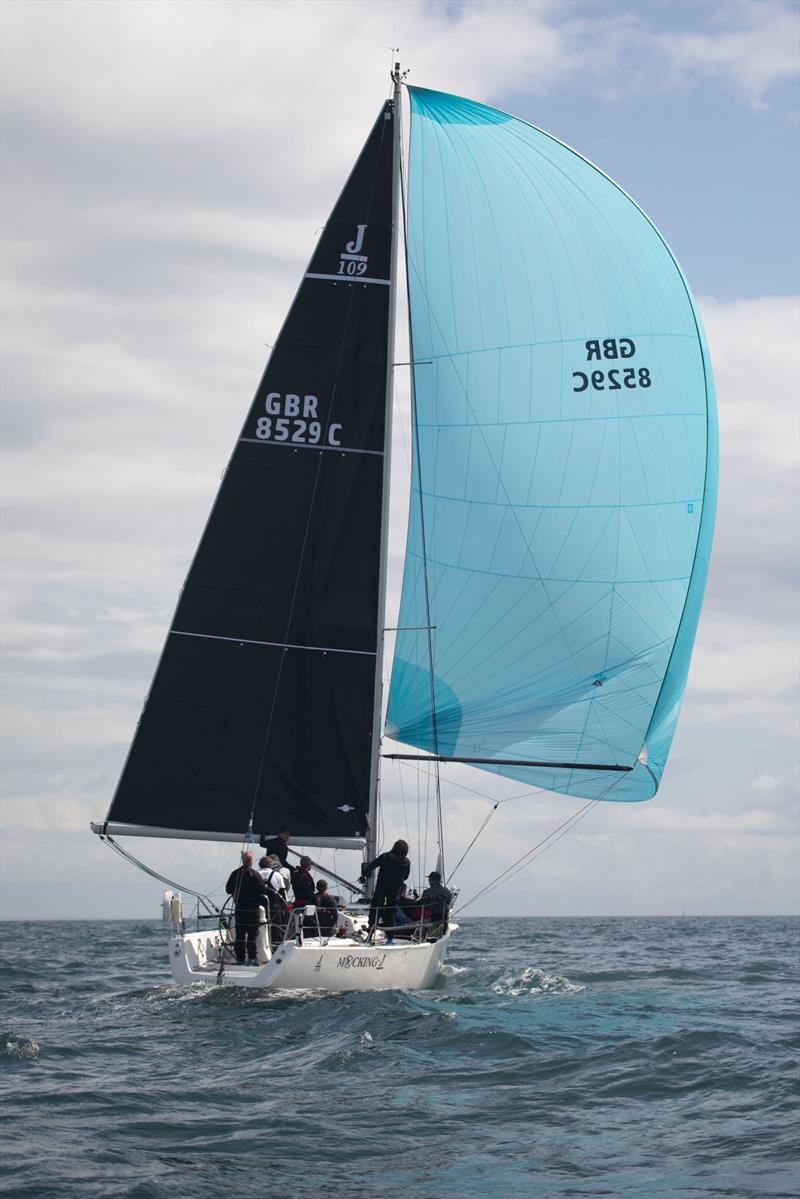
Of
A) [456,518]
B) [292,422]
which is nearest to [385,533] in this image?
[456,518]

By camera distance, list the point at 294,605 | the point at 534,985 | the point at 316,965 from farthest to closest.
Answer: the point at 534,985 < the point at 294,605 < the point at 316,965

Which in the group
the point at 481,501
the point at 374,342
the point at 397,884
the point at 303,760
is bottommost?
the point at 397,884

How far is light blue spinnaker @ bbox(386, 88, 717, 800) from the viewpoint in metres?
18.8

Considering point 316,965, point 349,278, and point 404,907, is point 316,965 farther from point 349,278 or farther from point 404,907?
point 349,278

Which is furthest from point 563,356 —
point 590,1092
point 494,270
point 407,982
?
point 590,1092

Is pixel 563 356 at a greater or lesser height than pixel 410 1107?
greater

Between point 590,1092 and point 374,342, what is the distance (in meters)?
10.6

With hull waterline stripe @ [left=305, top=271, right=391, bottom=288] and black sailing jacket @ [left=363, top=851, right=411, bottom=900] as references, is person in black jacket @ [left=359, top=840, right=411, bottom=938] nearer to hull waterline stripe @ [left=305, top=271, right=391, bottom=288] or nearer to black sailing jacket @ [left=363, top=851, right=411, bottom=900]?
black sailing jacket @ [left=363, top=851, right=411, bottom=900]

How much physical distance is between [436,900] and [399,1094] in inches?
267

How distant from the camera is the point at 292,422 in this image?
60.0 feet

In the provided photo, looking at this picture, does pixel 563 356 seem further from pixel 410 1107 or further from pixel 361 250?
pixel 410 1107

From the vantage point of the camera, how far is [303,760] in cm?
1786

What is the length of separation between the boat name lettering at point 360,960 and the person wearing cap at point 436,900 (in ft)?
5.16

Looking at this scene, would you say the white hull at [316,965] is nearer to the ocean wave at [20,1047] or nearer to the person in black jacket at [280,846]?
the person in black jacket at [280,846]
